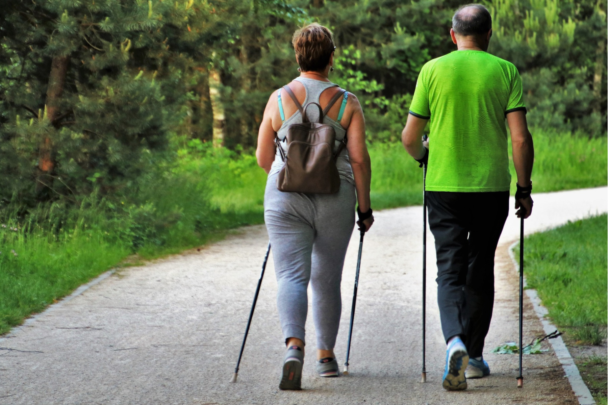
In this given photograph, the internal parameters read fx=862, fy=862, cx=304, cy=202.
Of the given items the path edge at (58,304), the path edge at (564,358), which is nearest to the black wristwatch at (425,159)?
the path edge at (564,358)

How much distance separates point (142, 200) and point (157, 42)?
2.05 metres

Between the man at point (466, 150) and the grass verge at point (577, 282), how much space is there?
96 cm

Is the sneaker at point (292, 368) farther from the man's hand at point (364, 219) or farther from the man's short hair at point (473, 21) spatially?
the man's short hair at point (473, 21)

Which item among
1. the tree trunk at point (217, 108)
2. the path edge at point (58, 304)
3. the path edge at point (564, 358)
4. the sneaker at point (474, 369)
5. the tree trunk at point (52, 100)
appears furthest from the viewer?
the tree trunk at point (217, 108)

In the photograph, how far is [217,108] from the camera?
24703mm

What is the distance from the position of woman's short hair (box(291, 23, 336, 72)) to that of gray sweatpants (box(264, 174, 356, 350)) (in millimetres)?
675

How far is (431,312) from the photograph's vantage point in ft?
24.2

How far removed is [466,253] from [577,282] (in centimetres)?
359

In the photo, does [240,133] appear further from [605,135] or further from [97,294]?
[97,294]

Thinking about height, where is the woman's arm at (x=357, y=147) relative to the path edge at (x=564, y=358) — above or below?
above

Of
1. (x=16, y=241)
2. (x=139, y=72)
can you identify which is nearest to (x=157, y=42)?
(x=139, y=72)

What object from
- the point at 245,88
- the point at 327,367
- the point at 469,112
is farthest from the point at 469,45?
the point at 245,88

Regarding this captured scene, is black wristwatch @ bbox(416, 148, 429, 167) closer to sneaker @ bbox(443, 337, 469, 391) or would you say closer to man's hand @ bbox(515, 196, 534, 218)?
man's hand @ bbox(515, 196, 534, 218)

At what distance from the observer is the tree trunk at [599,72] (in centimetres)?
3161
